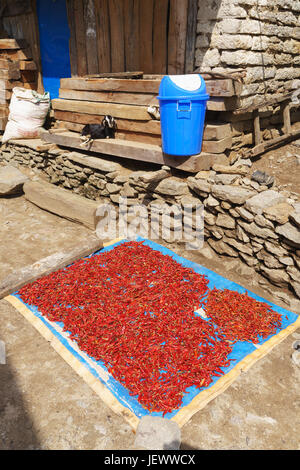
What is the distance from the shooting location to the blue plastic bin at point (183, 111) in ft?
15.8

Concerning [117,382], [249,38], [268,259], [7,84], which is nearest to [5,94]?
[7,84]

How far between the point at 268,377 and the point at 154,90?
478 cm

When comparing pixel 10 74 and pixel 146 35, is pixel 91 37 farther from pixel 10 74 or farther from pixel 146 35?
pixel 10 74

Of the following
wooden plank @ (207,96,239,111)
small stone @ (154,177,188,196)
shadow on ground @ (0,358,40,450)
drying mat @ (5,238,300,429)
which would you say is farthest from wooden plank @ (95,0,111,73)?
shadow on ground @ (0,358,40,450)

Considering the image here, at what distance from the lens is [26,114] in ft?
28.9

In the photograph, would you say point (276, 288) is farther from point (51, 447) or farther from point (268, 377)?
point (51, 447)

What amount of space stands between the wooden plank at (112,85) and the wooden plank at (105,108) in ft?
0.94

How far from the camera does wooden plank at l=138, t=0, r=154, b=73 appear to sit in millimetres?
6180

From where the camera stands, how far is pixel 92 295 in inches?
169

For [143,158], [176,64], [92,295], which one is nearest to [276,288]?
[92,295]

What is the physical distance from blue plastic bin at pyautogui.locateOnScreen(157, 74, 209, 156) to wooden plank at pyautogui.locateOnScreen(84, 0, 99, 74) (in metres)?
3.33

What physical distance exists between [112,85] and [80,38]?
81.8 inches

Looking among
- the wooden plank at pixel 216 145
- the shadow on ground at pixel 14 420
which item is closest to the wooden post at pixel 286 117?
the wooden plank at pixel 216 145

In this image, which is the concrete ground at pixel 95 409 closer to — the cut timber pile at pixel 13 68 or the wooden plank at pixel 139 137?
the wooden plank at pixel 139 137
